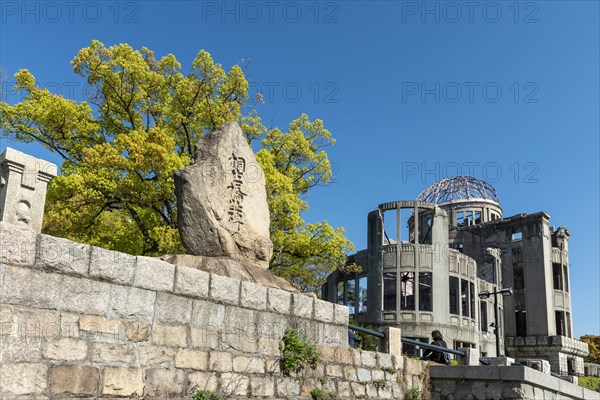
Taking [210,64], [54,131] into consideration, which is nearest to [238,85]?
[210,64]

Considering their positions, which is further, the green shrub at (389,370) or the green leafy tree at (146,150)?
the green leafy tree at (146,150)

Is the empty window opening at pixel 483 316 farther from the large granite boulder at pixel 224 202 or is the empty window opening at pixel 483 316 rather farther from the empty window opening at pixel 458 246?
the large granite boulder at pixel 224 202

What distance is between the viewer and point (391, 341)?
356 inches

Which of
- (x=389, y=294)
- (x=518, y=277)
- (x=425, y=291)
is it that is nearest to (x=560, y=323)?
(x=518, y=277)

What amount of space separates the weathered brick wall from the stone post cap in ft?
11.1

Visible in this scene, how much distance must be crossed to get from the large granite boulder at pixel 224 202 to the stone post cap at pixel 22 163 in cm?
218

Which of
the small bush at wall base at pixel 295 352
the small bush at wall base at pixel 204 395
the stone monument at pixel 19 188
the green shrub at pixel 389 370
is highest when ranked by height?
the stone monument at pixel 19 188

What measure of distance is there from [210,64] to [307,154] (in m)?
4.52

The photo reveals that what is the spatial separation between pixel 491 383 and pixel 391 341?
1783mm

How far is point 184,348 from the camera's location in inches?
229

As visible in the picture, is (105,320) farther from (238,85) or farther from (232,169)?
(238,85)

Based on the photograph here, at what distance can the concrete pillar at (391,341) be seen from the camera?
903cm

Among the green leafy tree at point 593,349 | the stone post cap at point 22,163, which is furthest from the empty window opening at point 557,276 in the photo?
the stone post cap at point 22,163

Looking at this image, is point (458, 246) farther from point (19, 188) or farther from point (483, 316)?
point (19, 188)
